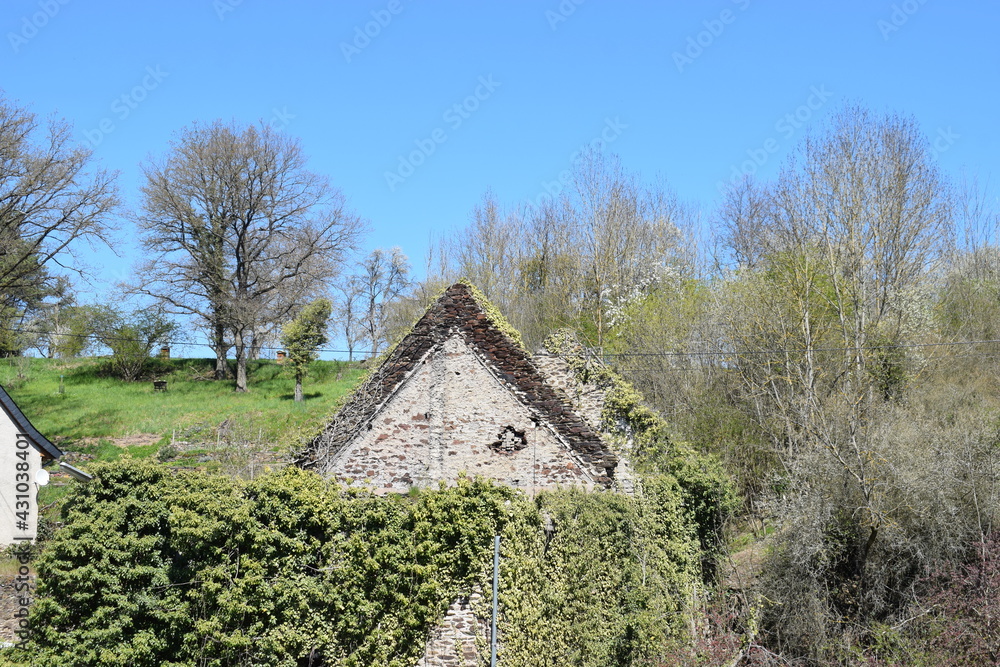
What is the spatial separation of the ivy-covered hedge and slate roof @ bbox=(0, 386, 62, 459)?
37.3ft

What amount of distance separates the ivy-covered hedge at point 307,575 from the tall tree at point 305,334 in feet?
98.9

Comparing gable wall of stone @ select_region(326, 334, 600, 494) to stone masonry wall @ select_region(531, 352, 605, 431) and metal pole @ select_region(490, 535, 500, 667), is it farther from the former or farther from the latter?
metal pole @ select_region(490, 535, 500, 667)

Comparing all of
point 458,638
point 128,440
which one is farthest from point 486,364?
point 128,440

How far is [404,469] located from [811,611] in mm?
7812

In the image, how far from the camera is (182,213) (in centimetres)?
4378

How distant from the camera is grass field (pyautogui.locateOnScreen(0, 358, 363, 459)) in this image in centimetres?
3145

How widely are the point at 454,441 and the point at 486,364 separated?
5.39 feet

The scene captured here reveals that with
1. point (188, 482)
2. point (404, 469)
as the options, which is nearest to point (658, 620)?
point (404, 469)

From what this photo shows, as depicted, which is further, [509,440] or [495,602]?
[509,440]

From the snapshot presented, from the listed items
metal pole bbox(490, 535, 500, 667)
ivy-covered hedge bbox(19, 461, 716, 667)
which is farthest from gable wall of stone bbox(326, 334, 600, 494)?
metal pole bbox(490, 535, 500, 667)

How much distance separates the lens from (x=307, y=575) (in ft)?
33.1

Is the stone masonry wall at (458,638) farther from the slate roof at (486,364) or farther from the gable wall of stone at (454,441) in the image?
the slate roof at (486,364)

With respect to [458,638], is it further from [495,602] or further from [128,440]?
[128,440]

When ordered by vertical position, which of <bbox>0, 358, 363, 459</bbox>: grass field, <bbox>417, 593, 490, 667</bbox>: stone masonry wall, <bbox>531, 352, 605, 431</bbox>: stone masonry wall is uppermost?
<bbox>0, 358, 363, 459</bbox>: grass field
